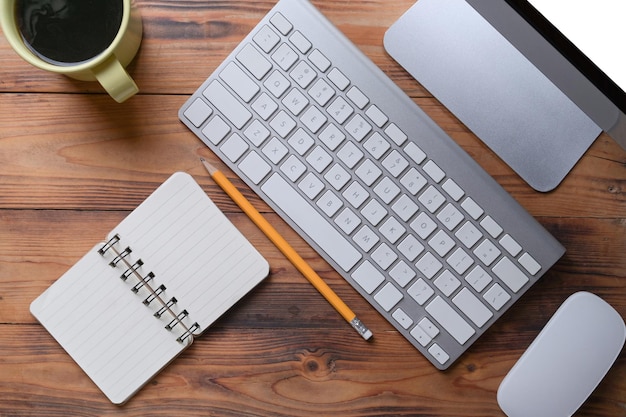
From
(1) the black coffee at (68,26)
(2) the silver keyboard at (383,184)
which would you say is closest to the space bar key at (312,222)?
(2) the silver keyboard at (383,184)

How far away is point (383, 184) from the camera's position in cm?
69

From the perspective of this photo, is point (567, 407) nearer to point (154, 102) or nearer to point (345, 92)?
point (345, 92)

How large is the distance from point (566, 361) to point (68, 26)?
58cm

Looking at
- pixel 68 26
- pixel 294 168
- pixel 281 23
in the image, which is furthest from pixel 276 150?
pixel 68 26

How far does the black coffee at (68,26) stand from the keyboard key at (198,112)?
0.10m

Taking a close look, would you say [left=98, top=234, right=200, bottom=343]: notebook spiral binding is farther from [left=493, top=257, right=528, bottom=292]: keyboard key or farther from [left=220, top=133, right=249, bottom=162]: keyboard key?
[left=493, top=257, right=528, bottom=292]: keyboard key

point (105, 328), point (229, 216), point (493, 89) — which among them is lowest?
point (105, 328)

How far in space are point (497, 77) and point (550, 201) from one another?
0.48 feet

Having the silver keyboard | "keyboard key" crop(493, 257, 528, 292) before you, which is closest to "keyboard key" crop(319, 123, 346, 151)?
the silver keyboard

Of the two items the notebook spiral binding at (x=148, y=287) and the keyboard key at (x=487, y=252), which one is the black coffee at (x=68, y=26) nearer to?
the notebook spiral binding at (x=148, y=287)

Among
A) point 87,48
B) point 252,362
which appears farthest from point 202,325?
point 87,48

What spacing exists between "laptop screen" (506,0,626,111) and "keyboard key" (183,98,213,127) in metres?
0.33

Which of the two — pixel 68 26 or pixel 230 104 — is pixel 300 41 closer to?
pixel 230 104

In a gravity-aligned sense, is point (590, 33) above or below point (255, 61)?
above
